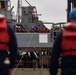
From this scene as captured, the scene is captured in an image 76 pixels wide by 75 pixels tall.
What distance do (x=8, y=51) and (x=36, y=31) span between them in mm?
32177

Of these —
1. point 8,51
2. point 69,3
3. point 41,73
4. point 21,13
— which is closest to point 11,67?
point 8,51

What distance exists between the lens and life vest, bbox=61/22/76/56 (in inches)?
283

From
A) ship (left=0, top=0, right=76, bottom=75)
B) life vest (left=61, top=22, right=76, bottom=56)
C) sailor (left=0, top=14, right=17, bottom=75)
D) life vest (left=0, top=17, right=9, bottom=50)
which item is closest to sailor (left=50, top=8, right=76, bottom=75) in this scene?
life vest (left=61, top=22, right=76, bottom=56)

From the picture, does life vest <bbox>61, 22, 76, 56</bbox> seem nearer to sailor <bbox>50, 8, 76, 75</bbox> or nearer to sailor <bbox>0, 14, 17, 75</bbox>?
sailor <bbox>50, 8, 76, 75</bbox>

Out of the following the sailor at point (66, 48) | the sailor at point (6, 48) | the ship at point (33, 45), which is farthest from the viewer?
the ship at point (33, 45)

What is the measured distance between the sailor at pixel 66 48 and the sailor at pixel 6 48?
60 centimetres

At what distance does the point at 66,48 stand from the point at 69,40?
5.0 inches

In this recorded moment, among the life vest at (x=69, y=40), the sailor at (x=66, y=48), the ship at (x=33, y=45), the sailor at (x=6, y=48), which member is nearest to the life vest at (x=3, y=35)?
the sailor at (x=6, y=48)

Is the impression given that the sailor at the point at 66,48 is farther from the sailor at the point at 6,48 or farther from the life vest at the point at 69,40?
the sailor at the point at 6,48

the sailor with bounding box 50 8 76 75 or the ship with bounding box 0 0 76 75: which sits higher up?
the sailor with bounding box 50 8 76 75

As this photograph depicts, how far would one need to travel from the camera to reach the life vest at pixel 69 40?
23.5ft

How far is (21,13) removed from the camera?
4894 centimetres

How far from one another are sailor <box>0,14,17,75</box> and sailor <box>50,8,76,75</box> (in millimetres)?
605

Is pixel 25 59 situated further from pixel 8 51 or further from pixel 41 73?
pixel 8 51
